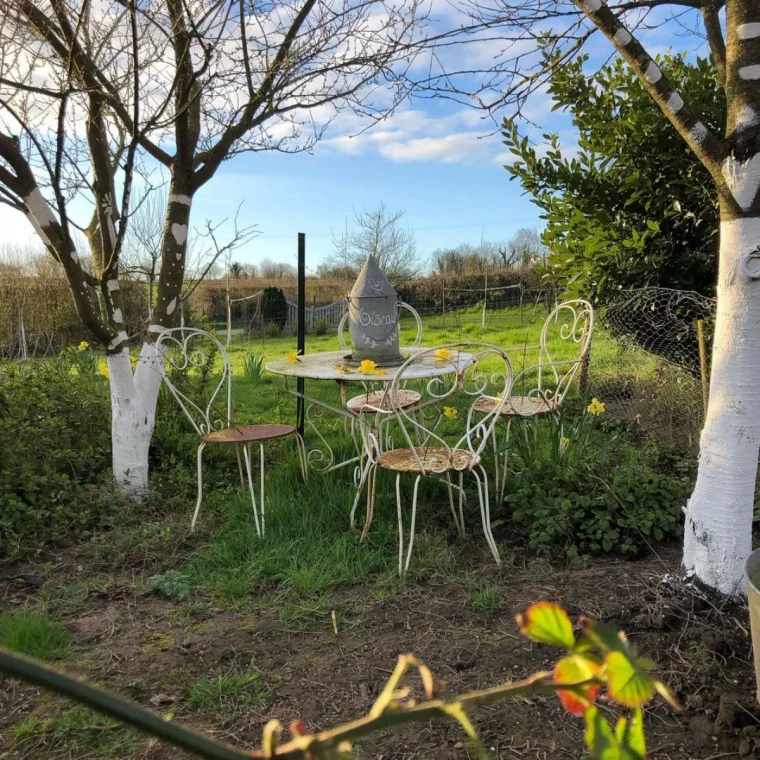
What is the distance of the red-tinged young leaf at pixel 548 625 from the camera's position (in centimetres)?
35

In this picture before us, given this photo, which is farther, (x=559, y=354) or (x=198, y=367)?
(x=559, y=354)

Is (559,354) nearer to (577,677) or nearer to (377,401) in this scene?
(377,401)

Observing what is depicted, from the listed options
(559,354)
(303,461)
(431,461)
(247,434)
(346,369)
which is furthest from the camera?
(559,354)

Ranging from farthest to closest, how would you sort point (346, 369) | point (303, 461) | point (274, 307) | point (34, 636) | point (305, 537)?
point (274, 307) → point (303, 461) → point (346, 369) → point (305, 537) → point (34, 636)

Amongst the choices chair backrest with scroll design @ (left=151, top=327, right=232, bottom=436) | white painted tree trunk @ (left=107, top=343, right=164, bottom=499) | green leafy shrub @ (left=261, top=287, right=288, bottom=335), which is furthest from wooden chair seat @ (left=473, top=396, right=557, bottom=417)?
green leafy shrub @ (left=261, top=287, right=288, bottom=335)

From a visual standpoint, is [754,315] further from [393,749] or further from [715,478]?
[393,749]

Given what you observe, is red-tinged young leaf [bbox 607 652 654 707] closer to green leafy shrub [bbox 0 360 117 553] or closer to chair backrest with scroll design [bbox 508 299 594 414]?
chair backrest with scroll design [bbox 508 299 594 414]

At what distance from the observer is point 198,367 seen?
4.58 metres

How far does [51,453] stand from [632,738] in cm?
395

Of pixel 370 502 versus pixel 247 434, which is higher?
pixel 247 434

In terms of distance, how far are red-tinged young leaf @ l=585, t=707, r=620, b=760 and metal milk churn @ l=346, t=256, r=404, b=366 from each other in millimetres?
2989

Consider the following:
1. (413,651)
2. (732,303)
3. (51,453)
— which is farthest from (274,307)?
(732,303)

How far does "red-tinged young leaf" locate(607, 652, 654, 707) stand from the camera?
1.11 ft

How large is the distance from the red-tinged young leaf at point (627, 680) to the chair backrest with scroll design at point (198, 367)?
131 inches
